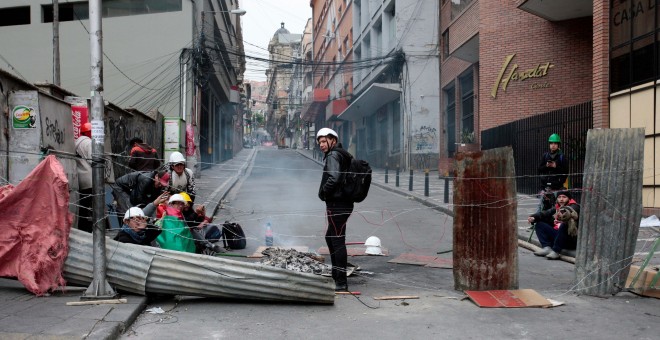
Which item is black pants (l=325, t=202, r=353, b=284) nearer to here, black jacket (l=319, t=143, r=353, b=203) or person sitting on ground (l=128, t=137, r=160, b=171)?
black jacket (l=319, t=143, r=353, b=203)

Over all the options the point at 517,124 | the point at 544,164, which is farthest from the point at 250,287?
the point at 517,124

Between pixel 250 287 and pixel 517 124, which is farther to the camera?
pixel 517 124

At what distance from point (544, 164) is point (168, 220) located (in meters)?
6.66

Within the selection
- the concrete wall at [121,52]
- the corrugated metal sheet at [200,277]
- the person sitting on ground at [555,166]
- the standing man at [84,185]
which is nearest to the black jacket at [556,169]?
the person sitting on ground at [555,166]

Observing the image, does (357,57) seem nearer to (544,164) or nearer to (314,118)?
(314,118)

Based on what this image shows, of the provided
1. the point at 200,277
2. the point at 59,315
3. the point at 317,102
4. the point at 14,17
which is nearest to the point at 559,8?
the point at 200,277

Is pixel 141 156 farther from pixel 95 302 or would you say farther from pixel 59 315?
pixel 59 315

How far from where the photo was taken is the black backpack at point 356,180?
575 cm

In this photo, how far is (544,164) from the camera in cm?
990

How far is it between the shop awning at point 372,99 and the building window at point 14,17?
51.2 feet

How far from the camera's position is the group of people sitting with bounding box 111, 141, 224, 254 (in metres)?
5.91

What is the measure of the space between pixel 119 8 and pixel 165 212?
1803cm

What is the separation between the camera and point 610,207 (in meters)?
5.39

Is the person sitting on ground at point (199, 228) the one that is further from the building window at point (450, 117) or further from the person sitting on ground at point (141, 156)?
the building window at point (450, 117)
